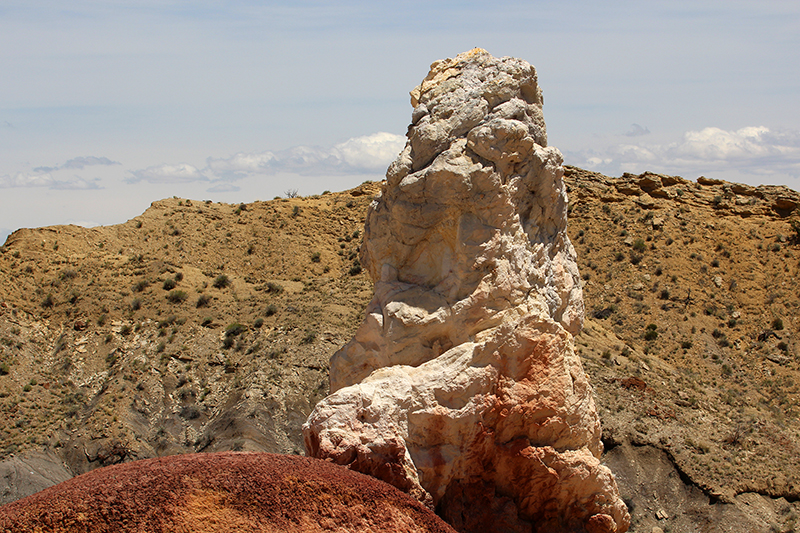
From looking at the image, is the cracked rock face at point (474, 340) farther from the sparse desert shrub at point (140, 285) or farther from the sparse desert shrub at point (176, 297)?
the sparse desert shrub at point (140, 285)

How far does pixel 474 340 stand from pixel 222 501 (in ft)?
14.6

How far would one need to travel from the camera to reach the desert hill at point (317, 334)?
70.3 feet

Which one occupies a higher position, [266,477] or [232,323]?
[266,477]

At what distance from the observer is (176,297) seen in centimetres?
3059

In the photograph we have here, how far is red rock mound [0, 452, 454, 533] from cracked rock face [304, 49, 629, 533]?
1.14 m

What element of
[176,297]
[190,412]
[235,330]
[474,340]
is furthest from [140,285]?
[474,340]

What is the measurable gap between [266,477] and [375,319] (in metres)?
3.91

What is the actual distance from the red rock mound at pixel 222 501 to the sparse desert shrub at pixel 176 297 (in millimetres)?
24110

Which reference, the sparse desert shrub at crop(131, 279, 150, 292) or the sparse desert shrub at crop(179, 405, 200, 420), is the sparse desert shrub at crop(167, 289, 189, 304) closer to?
the sparse desert shrub at crop(131, 279, 150, 292)

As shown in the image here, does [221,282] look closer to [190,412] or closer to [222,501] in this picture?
[190,412]

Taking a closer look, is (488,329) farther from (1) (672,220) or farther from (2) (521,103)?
(1) (672,220)

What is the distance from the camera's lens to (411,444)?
907 centimetres

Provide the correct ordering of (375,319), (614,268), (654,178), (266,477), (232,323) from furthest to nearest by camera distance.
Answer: (654,178), (614,268), (232,323), (375,319), (266,477)

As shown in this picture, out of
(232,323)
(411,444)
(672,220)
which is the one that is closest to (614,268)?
(672,220)
